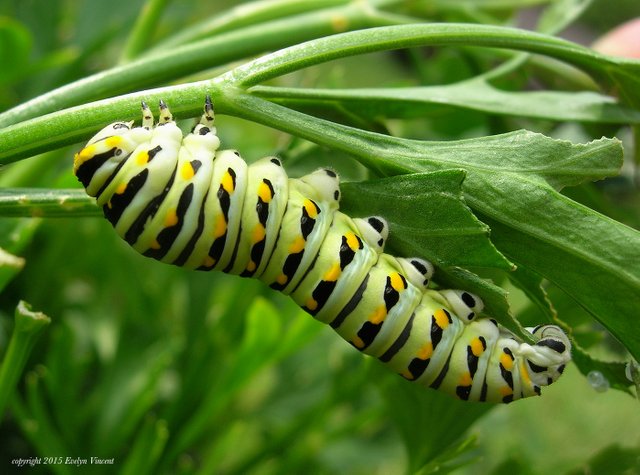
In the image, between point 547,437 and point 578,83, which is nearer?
point 578,83

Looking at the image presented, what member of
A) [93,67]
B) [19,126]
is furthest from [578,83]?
[93,67]

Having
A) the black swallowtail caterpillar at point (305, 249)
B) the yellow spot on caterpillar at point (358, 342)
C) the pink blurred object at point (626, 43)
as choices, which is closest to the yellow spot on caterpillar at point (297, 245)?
the black swallowtail caterpillar at point (305, 249)

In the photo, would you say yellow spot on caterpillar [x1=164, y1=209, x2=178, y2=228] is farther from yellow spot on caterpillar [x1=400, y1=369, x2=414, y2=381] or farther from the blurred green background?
yellow spot on caterpillar [x1=400, y1=369, x2=414, y2=381]

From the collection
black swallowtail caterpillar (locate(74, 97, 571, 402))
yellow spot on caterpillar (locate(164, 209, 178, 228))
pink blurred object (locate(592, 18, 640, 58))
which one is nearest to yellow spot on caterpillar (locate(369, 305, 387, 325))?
black swallowtail caterpillar (locate(74, 97, 571, 402))

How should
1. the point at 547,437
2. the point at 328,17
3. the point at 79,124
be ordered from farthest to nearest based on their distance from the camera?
the point at 547,437 < the point at 328,17 < the point at 79,124

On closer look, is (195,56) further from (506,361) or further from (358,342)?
(506,361)

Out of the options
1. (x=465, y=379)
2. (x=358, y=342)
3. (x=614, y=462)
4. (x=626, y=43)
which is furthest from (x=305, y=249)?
(x=626, y=43)

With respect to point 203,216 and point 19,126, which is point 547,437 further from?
point 19,126
